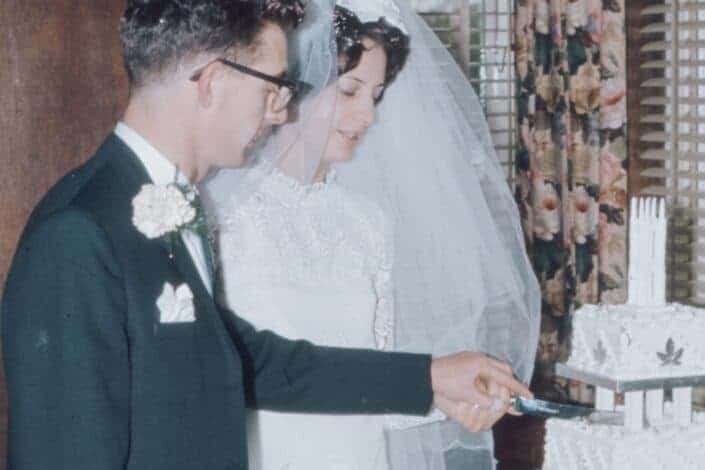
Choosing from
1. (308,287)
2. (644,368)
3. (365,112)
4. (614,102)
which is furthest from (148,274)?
(614,102)

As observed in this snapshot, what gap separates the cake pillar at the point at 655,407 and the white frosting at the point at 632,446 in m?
0.02

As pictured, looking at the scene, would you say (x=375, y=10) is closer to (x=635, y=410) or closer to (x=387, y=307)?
(x=387, y=307)

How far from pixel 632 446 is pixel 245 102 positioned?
74 cm

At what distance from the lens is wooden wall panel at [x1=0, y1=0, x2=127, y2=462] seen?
2047mm

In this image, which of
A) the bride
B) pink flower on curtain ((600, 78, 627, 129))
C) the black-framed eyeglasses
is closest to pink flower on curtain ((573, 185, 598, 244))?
pink flower on curtain ((600, 78, 627, 129))

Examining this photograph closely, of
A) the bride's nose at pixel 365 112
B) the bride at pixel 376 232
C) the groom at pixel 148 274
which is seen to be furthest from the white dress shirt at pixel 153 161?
the bride's nose at pixel 365 112

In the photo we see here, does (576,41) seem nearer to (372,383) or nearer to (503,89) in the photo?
(503,89)

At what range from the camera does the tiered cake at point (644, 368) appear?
171 cm

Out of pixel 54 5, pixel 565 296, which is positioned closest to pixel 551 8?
pixel 565 296

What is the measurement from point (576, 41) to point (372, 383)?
5.58ft

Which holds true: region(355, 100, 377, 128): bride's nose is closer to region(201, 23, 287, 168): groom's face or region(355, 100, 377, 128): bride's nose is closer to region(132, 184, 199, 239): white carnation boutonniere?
region(201, 23, 287, 168): groom's face

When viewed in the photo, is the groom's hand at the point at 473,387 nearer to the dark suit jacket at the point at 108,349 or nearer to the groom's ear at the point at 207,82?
the dark suit jacket at the point at 108,349

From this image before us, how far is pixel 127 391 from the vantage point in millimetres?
1316

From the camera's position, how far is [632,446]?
5.62 feet
